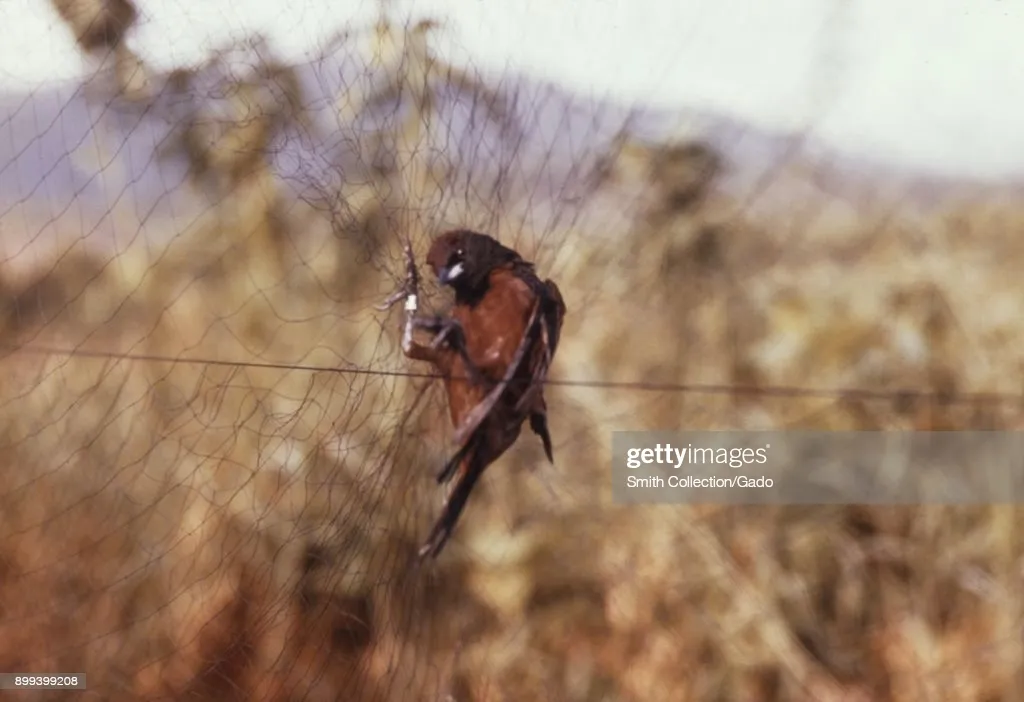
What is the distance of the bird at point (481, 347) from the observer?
185 centimetres

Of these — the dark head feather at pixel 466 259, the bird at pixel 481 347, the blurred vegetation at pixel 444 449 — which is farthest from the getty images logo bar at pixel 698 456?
the dark head feather at pixel 466 259

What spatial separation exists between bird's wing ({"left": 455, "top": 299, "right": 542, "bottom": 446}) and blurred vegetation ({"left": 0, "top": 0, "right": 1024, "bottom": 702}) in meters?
0.05

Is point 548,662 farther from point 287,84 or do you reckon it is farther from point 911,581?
point 287,84

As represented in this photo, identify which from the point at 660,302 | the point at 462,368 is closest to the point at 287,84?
the point at 462,368

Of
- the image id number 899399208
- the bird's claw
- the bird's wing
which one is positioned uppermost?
the bird's claw

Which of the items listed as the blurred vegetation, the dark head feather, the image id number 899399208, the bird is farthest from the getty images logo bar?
the image id number 899399208

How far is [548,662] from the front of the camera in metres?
1.85

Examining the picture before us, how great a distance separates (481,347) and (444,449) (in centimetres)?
17

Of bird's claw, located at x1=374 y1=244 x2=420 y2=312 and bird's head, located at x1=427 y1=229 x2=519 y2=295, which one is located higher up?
bird's head, located at x1=427 y1=229 x2=519 y2=295

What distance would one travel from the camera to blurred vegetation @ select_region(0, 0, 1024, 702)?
1822mm

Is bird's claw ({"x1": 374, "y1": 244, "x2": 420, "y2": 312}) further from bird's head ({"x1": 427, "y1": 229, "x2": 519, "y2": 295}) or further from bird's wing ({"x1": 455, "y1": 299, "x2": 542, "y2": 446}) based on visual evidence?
bird's wing ({"x1": 455, "y1": 299, "x2": 542, "y2": 446})

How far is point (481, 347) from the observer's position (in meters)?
1.86

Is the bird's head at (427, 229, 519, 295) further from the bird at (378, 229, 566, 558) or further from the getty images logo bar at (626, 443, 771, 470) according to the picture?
the getty images logo bar at (626, 443, 771, 470)

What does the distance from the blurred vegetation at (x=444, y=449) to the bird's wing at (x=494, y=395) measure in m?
0.05
